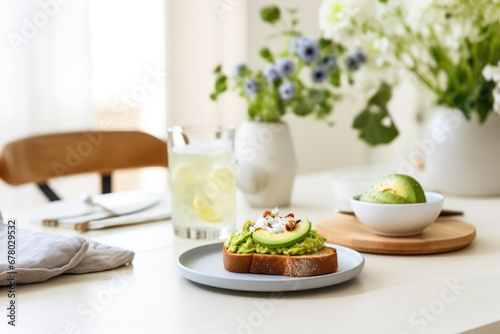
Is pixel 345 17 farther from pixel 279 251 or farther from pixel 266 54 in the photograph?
pixel 279 251

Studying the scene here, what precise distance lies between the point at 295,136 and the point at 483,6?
1.83 metres

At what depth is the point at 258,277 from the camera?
789 millimetres

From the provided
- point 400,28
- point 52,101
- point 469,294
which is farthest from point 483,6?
point 52,101

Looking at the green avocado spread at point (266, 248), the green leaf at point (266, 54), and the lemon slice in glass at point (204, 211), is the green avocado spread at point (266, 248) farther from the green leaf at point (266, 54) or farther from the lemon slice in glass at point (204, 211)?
the green leaf at point (266, 54)

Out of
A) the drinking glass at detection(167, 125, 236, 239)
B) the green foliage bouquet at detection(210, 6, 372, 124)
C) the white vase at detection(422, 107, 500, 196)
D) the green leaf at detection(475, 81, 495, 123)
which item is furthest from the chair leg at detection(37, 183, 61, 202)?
the green leaf at detection(475, 81, 495, 123)

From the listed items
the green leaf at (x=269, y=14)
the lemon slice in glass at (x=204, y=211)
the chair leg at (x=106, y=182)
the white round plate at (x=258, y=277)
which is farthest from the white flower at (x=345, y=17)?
the chair leg at (x=106, y=182)

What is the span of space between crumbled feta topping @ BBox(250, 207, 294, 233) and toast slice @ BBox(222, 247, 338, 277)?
0.04 metres

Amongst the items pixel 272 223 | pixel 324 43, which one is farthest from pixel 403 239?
pixel 324 43

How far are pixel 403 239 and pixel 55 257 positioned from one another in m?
0.49

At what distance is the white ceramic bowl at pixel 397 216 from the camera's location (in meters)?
0.97

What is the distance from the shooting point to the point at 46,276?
829mm

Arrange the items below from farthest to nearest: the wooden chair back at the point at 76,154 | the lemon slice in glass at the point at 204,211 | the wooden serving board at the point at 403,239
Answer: the wooden chair back at the point at 76,154, the lemon slice in glass at the point at 204,211, the wooden serving board at the point at 403,239

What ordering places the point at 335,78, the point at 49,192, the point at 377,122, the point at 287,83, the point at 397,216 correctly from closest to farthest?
the point at 397,216, the point at 287,83, the point at 335,78, the point at 377,122, the point at 49,192

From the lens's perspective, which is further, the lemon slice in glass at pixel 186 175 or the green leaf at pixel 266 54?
the green leaf at pixel 266 54
